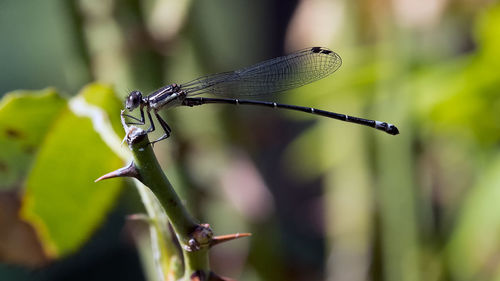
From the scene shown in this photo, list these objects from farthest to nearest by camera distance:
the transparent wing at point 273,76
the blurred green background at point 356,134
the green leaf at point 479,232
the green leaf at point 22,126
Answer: the transparent wing at point 273,76 → the blurred green background at point 356,134 → the green leaf at point 479,232 → the green leaf at point 22,126

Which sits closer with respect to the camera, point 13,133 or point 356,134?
point 13,133

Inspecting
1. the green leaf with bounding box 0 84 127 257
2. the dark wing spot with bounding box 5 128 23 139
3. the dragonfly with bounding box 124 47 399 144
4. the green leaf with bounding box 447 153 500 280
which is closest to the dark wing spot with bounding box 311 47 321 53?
the dragonfly with bounding box 124 47 399 144

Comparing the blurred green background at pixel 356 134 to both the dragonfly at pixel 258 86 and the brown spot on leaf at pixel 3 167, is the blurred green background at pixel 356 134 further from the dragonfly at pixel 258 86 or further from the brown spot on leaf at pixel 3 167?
the brown spot on leaf at pixel 3 167

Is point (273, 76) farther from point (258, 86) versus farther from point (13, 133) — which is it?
point (13, 133)

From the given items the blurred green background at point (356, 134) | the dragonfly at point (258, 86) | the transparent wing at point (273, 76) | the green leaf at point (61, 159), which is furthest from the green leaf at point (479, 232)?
the green leaf at point (61, 159)

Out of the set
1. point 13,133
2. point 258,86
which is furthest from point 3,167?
point 258,86

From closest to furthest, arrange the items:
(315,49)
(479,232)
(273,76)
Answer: (479,232) < (315,49) < (273,76)

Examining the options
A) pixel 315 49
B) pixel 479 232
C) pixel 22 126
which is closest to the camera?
pixel 22 126

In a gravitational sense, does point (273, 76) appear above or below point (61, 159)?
above
